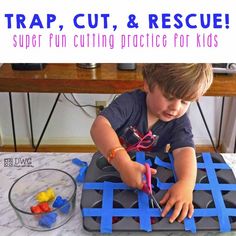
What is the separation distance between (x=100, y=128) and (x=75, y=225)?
187 mm

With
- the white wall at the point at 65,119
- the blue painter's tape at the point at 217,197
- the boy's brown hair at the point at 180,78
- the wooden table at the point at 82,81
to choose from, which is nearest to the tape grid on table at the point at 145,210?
the blue painter's tape at the point at 217,197

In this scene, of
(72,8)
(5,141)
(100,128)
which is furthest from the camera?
(5,141)

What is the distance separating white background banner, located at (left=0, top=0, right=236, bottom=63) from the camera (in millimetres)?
230

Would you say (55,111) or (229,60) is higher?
(229,60)

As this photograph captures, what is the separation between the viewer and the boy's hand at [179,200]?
40 cm

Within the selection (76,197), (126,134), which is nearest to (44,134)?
(126,134)

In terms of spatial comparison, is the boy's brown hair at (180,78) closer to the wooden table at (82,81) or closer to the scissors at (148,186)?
the scissors at (148,186)

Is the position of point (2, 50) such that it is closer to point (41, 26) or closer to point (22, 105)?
point (41, 26)

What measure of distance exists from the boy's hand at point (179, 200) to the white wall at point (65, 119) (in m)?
0.91

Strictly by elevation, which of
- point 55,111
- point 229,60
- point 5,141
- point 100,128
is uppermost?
point 229,60

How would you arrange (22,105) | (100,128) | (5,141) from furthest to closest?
(5,141)
(22,105)
(100,128)

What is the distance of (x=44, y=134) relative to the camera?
1441mm

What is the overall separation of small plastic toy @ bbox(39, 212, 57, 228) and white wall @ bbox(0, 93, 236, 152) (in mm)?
936

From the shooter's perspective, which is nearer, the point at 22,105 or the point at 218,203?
the point at 218,203
